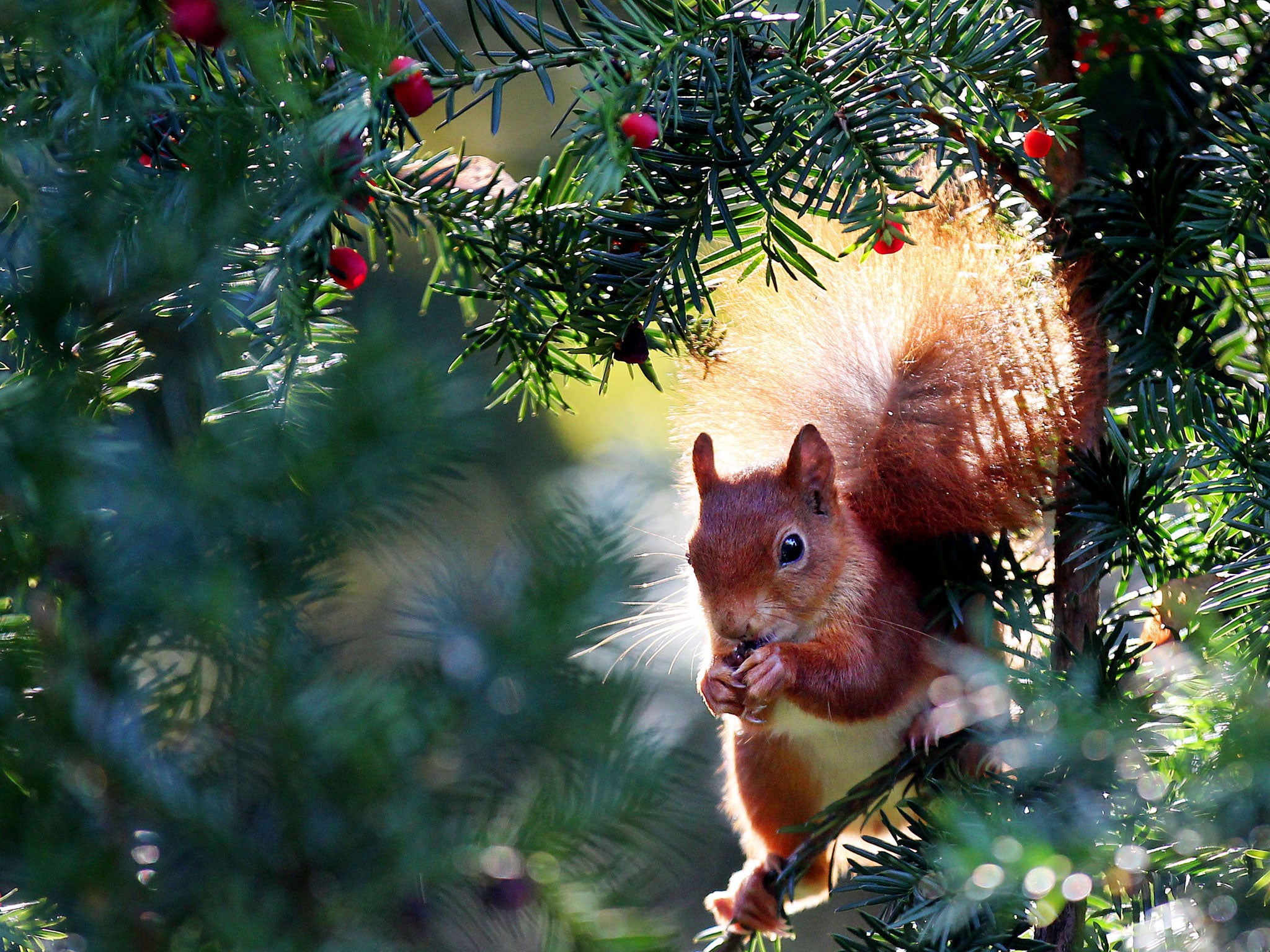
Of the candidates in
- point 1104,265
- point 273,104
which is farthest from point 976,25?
point 273,104

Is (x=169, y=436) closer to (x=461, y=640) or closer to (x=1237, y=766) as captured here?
(x=461, y=640)

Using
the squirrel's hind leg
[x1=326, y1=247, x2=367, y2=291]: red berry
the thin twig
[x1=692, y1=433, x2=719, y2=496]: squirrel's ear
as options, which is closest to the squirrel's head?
[x1=692, y1=433, x2=719, y2=496]: squirrel's ear

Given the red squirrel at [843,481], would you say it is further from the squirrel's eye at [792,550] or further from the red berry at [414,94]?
the red berry at [414,94]

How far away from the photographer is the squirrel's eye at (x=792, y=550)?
967mm

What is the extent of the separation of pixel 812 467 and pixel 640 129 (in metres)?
0.51

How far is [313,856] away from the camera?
0.26 meters

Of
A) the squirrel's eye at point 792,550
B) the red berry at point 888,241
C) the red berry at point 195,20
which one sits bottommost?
the squirrel's eye at point 792,550

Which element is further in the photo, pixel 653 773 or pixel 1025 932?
pixel 1025 932

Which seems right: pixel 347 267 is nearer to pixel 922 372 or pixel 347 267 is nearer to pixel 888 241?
pixel 888 241

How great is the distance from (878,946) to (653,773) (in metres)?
0.42

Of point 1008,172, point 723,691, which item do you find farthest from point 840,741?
point 1008,172

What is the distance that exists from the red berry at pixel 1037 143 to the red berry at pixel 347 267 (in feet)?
1.32

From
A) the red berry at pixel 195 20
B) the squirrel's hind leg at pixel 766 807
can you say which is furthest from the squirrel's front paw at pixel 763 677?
the red berry at pixel 195 20

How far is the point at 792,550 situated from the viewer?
974 mm
